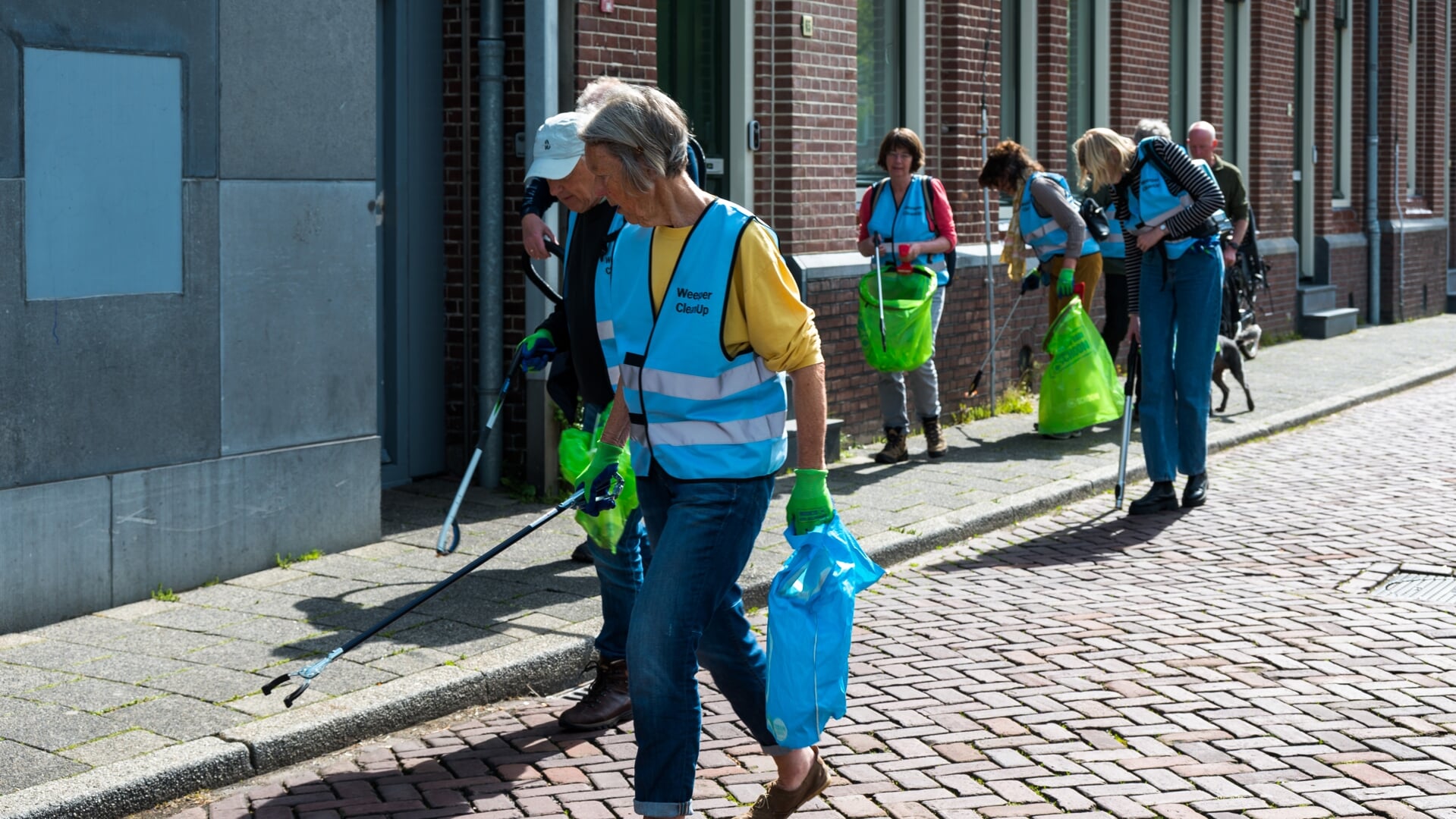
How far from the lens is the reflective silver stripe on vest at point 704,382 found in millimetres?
4121

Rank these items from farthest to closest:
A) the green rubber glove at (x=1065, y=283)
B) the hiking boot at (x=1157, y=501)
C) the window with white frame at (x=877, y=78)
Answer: the window with white frame at (x=877, y=78) < the green rubber glove at (x=1065, y=283) < the hiking boot at (x=1157, y=501)

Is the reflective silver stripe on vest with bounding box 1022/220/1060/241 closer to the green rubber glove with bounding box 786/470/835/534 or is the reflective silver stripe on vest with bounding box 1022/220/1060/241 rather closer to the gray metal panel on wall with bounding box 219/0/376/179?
the gray metal panel on wall with bounding box 219/0/376/179

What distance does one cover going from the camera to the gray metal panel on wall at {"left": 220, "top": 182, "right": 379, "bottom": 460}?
7434 millimetres

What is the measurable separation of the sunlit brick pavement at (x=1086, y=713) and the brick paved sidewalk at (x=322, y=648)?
0.39 feet

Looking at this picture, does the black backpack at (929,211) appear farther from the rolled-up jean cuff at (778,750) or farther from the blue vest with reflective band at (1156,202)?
the rolled-up jean cuff at (778,750)

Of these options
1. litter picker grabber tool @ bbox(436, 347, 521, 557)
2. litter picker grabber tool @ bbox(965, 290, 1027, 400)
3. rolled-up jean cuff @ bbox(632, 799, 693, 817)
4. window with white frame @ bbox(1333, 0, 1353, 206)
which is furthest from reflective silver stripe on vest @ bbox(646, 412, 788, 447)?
window with white frame @ bbox(1333, 0, 1353, 206)

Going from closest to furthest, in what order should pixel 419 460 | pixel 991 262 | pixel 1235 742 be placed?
pixel 1235 742, pixel 419 460, pixel 991 262

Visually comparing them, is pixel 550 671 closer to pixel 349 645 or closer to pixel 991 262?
pixel 349 645

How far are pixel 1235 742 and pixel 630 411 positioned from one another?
221cm

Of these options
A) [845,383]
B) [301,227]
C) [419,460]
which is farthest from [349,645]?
[845,383]

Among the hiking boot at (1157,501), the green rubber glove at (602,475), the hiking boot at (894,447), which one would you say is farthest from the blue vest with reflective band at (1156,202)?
the green rubber glove at (602,475)

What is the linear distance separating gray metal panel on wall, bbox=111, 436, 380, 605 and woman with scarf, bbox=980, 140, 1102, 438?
4.98 meters

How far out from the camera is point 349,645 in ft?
16.9

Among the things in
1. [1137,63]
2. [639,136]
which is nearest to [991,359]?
[1137,63]
